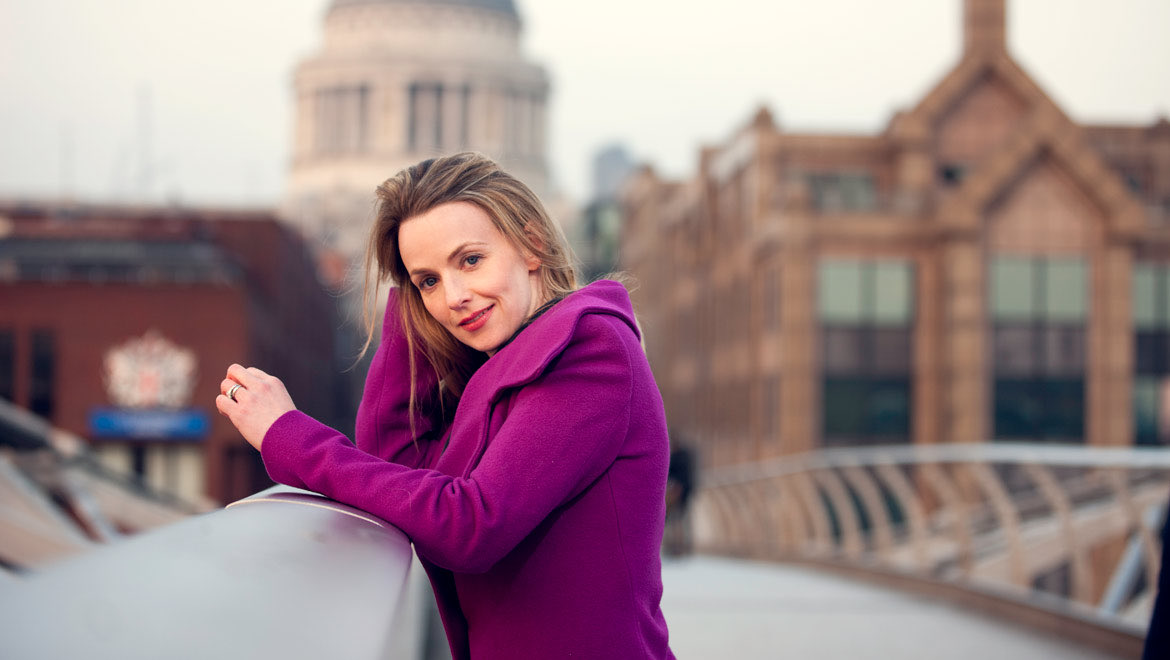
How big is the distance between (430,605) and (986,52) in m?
35.7

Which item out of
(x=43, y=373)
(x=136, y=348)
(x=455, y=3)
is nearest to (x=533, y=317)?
(x=136, y=348)

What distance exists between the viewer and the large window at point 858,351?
36.6 metres

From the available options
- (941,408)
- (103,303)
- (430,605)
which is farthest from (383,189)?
(103,303)

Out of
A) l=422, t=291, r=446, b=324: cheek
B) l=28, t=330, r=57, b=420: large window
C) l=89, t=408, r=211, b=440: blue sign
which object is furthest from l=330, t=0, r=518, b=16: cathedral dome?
l=422, t=291, r=446, b=324: cheek

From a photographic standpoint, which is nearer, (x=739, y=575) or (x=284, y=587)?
(x=284, y=587)

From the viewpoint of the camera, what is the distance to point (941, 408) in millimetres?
36688

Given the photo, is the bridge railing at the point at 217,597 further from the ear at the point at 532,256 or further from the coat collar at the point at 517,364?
the ear at the point at 532,256

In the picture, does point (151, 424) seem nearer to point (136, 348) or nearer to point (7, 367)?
point (136, 348)

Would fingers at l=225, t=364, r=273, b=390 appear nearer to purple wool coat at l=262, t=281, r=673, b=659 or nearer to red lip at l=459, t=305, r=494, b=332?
purple wool coat at l=262, t=281, r=673, b=659

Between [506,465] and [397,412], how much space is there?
1.70ft

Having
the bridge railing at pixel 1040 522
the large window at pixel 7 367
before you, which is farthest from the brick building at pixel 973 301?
the bridge railing at pixel 1040 522

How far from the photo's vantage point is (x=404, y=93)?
9406 cm

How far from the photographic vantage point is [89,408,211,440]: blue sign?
4184 centimetres

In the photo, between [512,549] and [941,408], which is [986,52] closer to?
[941,408]
